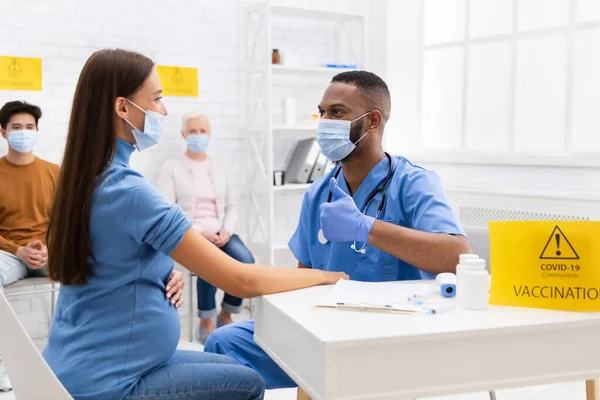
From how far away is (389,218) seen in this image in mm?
1908

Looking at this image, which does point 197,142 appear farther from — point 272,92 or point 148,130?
point 148,130

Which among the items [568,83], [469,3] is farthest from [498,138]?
[469,3]

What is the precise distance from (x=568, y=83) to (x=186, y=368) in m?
2.88

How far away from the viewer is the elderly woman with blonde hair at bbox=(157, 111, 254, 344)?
3.82 metres

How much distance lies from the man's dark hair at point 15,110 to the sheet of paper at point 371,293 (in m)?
2.56

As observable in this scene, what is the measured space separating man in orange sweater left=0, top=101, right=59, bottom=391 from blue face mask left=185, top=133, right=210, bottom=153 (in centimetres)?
82

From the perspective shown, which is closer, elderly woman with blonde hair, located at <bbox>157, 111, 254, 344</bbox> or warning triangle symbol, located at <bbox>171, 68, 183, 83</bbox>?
elderly woman with blonde hair, located at <bbox>157, 111, 254, 344</bbox>

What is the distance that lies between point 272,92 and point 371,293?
319 cm

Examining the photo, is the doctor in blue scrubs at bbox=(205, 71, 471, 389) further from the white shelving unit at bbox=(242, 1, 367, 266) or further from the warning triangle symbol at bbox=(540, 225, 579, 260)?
the white shelving unit at bbox=(242, 1, 367, 266)

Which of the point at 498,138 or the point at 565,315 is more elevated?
the point at 498,138

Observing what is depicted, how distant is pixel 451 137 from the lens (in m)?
4.37

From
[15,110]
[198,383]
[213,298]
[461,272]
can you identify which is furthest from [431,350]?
[15,110]

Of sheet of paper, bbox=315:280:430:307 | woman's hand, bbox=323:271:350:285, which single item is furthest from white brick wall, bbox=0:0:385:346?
sheet of paper, bbox=315:280:430:307

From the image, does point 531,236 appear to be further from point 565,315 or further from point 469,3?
point 469,3
